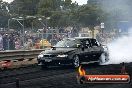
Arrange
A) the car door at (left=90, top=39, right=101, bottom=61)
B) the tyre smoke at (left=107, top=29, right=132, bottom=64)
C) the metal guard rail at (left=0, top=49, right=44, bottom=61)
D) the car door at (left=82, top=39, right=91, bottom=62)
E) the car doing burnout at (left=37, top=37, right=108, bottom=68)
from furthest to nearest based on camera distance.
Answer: the tyre smoke at (left=107, top=29, right=132, bottom=64) < the car door at (left=90, top=39, right=101, bottom=61) < the metal guard rail at (left=0, top=49, right=44, bottom=61) < the car door at (left=82, top=39, right=91, bottom=62) < the car doing burnout at (left=37, top=37, right=108, bottom=68)

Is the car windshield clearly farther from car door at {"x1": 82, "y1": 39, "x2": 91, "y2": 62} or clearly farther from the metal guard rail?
the metal guard rail

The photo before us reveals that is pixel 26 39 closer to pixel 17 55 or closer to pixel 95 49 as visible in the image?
pixel 17 55

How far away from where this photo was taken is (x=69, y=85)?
481 inches

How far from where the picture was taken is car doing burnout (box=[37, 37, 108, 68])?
1873cm

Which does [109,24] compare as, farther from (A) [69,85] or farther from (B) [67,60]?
(A) [69,85]

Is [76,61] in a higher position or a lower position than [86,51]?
lower

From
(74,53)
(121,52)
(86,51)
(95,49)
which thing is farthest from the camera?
(121,52)

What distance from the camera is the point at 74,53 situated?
19.1 m

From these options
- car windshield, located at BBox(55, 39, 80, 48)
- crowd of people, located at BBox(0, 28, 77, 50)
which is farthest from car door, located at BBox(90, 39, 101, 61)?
crowd of people, located at BBox(0, 28, 77, 50)

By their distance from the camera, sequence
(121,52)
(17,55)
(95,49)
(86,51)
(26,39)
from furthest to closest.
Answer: (26,39) → (121,52) → (17,55) → (95,49) → (86,51)

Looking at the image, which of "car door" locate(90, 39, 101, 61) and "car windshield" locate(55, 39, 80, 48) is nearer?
"car windshield" locate(55, 39, 80, 48)

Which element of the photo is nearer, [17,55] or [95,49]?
[95,49]

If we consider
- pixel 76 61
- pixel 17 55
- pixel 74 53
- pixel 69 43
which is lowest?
pixel 76 61

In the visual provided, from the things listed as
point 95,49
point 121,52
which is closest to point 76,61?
point 95,49
